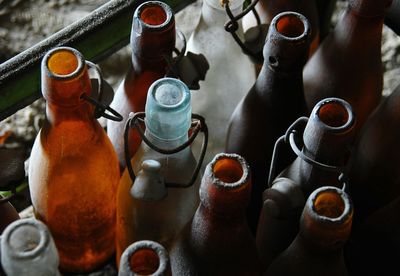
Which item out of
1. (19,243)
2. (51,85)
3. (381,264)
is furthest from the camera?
(381,264)

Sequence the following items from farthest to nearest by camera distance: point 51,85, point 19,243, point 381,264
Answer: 1. point 381,264
2. point 51,85
3. point 19,243

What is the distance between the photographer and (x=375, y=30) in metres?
0.77

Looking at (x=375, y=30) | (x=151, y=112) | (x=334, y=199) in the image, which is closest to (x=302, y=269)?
(x=334, y=199)

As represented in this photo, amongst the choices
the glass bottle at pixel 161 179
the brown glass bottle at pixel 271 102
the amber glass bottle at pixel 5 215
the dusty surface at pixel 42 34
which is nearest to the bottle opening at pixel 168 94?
the glass bottle at pixel 161 179

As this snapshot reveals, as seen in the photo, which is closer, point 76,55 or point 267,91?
point 76,55

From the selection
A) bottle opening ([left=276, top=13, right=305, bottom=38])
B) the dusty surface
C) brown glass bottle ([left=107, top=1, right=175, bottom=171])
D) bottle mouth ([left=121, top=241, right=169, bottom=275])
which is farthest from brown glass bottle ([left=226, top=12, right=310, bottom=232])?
the dusty surface

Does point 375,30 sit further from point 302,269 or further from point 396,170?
point 302,269

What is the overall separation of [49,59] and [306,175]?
0.27 m

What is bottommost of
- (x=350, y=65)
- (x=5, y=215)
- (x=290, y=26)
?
(x=5, y=215)

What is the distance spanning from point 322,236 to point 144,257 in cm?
16

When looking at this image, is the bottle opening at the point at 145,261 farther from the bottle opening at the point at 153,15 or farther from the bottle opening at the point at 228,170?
the bottle opening at the point at 153,15

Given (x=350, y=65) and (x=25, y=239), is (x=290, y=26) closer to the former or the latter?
(x=350, y=65)

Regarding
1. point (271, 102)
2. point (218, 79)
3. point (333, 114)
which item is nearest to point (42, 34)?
point (218, 79)

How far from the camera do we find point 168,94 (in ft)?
1.91
